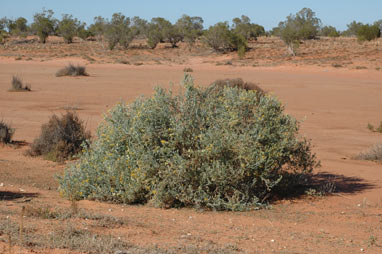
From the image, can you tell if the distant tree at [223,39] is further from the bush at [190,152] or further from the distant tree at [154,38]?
the bush at [190,152]

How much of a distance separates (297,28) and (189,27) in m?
17.5

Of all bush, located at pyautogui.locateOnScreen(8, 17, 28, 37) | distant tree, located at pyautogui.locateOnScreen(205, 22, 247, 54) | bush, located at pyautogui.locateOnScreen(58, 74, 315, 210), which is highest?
bush, located at pyautogui.locateOnScreen(8, 17, 28, 37)

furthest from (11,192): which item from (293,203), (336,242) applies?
(336,242)

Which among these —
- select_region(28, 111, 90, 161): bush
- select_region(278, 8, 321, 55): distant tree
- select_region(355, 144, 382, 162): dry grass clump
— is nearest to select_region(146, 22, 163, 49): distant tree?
select_region(278, 8, 321, 55): distant tree

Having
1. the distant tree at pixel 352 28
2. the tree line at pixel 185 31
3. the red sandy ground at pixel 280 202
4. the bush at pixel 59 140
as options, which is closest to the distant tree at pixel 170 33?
the tree line at pixel 185 31

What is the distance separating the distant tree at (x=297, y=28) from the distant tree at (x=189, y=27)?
1110 cm

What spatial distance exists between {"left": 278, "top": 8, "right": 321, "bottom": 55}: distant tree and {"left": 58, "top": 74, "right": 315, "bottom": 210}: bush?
48.6 meters

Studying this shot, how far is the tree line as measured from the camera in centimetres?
6203

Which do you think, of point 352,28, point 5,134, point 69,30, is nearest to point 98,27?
point 69,30

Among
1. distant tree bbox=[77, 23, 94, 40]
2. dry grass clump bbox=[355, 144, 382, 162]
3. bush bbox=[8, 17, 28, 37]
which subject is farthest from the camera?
bush bbox=[8, 17, 28, 37]

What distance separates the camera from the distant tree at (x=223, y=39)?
2426 inches

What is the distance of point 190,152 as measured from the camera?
319 inches

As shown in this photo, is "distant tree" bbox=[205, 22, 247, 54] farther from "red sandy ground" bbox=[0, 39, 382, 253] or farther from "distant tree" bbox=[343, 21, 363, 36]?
"distant tree" bbox=[343, 21, 363, 36]

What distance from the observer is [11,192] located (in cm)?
903
